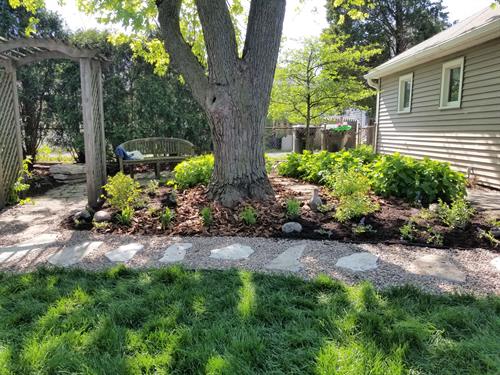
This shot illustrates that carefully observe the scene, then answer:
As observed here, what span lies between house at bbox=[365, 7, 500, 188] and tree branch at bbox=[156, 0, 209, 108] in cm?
490

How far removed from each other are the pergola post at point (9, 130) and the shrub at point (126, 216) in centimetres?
250

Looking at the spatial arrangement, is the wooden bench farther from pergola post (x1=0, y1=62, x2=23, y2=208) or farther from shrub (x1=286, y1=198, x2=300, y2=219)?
shrub (x1=286, y1=198, x2=300, y2=219)

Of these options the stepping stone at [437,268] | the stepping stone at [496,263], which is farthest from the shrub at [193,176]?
the stepping stone at [496,263]

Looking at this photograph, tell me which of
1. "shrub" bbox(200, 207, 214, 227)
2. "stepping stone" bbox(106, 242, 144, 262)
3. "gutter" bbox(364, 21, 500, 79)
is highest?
"gutter" bbox(364, 21, 500, 79)

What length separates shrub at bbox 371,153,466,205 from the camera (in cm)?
491

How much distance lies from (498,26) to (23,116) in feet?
33.4

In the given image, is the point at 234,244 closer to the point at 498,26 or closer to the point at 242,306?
the point at 242,306

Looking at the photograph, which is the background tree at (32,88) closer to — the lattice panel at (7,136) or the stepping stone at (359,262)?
the lattice panel at (7,136)

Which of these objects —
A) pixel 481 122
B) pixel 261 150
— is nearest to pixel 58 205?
pixel 261 150

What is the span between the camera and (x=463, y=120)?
24.6 feet

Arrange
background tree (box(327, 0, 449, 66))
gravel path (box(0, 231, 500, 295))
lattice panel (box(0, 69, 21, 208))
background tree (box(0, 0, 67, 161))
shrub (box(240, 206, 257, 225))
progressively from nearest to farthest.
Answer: gravel path (box(0, 231, 500, 295)) < shrub (box(240, 206, 257, 225)) < lattice panel (box(0, 69, 21, 208)) < background tree (box(0, 0, 67, 161)) < background tree (box(327, 0, 449, 66))

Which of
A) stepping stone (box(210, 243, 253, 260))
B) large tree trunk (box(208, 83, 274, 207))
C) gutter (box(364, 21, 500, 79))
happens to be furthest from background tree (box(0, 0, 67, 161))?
gutter (box(364, 21, 500, 79))

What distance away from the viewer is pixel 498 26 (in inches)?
239

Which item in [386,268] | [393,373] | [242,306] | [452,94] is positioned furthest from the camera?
[452,94]
